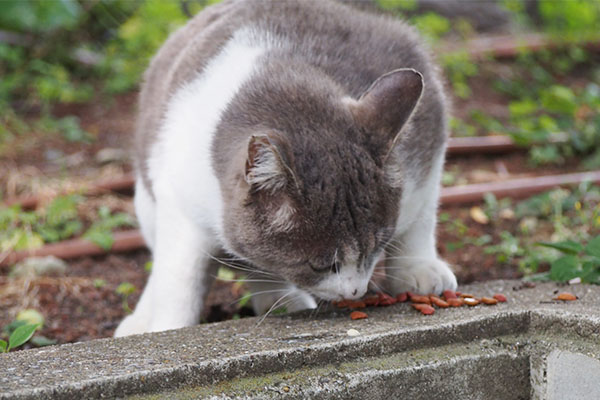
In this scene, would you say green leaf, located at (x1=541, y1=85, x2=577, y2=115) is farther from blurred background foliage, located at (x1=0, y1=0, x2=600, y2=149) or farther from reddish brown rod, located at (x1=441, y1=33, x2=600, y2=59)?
reddish brown rod, located at (x1=441, y1=33, x2=600, y2=59)

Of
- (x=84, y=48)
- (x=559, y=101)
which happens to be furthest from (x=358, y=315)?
(x=84, y=48)

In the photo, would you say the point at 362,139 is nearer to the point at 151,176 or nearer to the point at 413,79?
the point at 413,79

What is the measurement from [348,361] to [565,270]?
0.90 metres

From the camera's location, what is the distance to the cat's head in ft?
6.42

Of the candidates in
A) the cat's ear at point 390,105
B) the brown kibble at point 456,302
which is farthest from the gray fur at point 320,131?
the brown kibble at point 456,302

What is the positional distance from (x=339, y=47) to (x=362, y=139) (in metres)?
0.51

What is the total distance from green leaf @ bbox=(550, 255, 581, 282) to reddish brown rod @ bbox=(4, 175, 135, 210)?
241 cm

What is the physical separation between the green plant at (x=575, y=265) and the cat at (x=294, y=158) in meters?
0.32

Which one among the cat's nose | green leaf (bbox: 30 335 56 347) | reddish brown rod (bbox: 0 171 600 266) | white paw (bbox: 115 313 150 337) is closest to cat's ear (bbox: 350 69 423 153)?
the cat's nose

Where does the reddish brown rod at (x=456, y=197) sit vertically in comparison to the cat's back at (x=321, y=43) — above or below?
below

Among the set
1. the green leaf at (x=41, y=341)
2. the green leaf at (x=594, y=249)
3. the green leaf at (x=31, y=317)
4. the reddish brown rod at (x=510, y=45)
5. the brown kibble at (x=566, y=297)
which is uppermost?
the green leaf at (x=594, y=249)

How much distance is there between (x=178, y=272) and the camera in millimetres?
2359

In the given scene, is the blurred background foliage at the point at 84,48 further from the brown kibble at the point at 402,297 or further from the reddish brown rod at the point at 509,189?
the brown kibble at the point at 402,297

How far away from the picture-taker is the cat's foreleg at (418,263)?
2.33m
